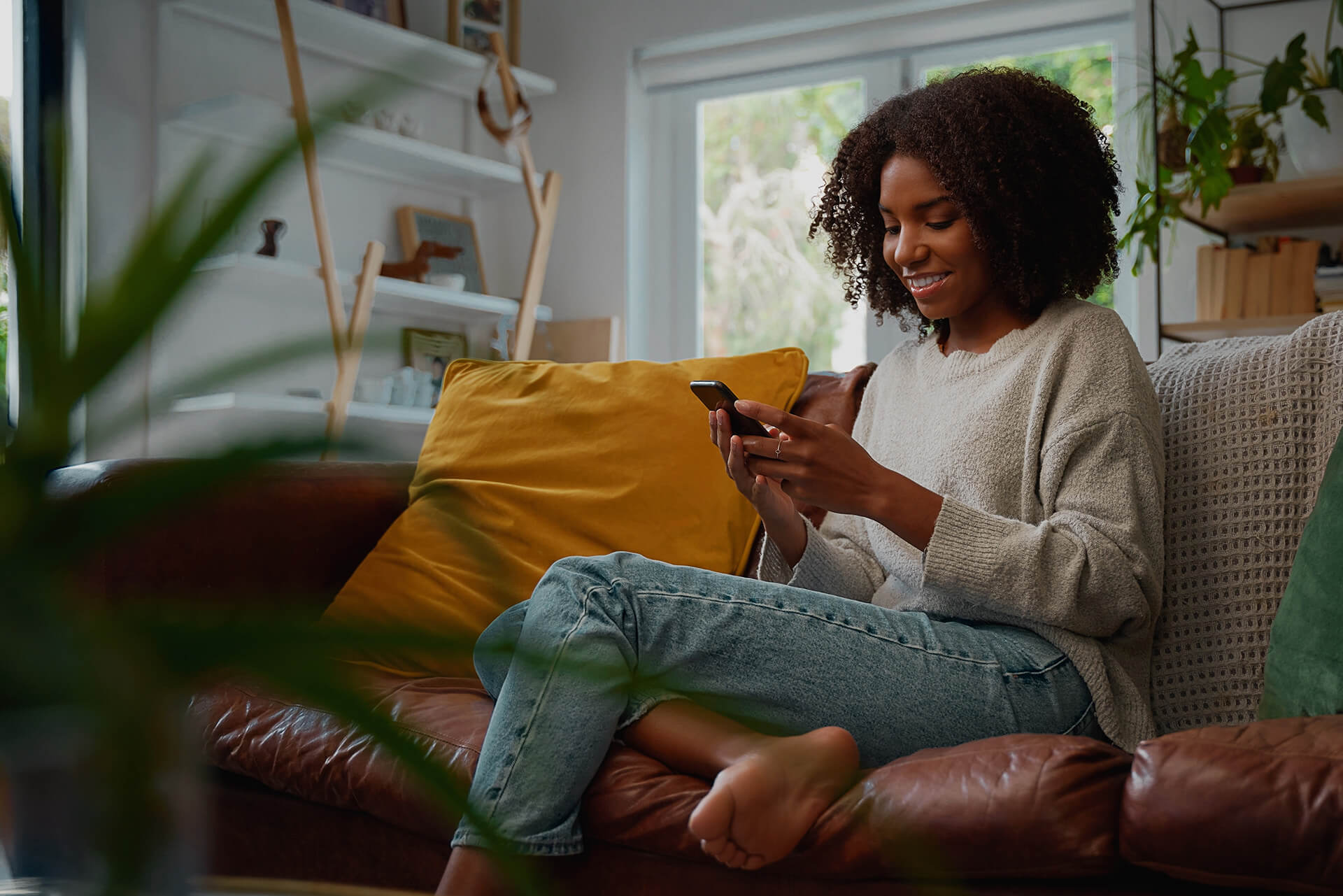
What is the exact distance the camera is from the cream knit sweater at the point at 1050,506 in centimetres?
123

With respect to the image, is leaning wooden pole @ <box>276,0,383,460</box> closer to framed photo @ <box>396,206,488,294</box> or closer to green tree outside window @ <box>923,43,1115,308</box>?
framed photo @ <box>396,206,488,294</box>

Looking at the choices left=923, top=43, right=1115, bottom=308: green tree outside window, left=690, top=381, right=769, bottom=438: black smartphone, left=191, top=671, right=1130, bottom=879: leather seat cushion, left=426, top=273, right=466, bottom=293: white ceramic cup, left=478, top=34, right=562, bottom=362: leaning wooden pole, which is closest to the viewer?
left=191, top=671, right=1130, bottom=879: leather seat cushion

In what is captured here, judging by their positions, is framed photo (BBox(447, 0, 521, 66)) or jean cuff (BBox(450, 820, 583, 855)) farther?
framed photo (BBox(447, 0, 521, 66))

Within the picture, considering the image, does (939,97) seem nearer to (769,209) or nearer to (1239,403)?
(1239,403)

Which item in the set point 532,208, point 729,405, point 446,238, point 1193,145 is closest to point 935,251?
point 729,405

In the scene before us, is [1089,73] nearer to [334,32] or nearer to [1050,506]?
[334,32]

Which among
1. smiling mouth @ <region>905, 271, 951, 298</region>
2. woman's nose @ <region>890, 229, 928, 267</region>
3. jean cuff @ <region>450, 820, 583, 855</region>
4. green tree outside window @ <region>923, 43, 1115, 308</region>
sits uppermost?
green tree outside window @ <region>923, 43, 1115, 308</region>

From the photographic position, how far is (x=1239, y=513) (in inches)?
52.3

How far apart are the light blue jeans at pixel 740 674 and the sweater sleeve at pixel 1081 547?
0.18 ft

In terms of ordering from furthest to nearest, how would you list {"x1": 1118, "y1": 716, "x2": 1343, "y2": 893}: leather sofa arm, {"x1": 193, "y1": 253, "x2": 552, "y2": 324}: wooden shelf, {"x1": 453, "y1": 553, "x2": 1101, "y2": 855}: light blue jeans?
{"x1": 193, "y1": 253, "x2": 552, "y2": 324}: wooden shelf < {"x1": 453, "y1": 553, "x2": 1101, "y2": 855}: light blue jeans < {"x1": 1118, "y1": 716, "x2": 1343, "y2": 893}: leather sofa arm

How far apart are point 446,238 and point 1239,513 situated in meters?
3.02

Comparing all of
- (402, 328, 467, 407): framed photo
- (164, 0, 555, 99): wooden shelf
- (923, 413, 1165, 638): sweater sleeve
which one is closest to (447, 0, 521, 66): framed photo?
(164, 0, 555, 99): wooden shelf

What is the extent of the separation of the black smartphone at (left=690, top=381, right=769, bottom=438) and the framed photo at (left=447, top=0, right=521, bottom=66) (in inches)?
112

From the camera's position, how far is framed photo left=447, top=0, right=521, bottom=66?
3.83 meters
